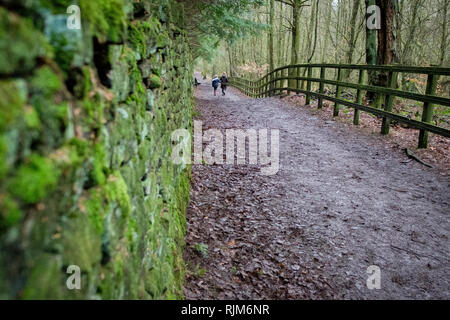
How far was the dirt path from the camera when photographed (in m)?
3.69

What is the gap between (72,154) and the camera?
130cm

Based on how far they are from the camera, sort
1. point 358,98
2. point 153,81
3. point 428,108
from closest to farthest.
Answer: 1. point 153,81
2. point 428,108
3. point 358,98

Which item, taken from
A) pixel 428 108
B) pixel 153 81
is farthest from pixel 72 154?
pixel 428 108

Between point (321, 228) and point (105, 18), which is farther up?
point (105, 18)

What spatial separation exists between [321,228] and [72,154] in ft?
13.4

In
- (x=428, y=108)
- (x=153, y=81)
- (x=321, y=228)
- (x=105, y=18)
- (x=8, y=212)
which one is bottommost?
(x=321, y=228)

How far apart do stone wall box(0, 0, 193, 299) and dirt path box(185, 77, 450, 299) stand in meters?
1.73

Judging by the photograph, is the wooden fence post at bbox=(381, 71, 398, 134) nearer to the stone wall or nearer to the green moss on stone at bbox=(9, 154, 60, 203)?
the stone wall

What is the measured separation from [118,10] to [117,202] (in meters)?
1.03

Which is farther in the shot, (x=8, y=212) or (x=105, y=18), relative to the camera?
(x=105, y=18)

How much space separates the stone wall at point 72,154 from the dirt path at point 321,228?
173 cm

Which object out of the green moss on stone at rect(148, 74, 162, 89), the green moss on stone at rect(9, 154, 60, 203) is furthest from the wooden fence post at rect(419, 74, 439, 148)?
the green moss on stone at rect(9, 154, 60, 203)

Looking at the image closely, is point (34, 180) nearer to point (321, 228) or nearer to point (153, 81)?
point (153, 81)

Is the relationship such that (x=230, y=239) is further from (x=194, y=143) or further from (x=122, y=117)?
(x=194, y=143)
